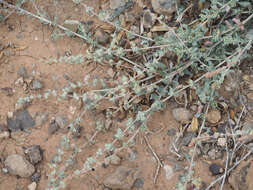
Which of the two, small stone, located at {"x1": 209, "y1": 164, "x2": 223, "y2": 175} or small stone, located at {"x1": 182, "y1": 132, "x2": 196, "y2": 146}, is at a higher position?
small stone, located at {"x1": 182, "y1": 132, "x2": 196, "y2": 146}

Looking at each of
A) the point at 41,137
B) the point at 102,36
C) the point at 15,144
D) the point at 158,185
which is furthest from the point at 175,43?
the point at 15,144

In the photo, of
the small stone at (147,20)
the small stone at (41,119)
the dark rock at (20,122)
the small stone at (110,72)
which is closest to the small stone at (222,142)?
the small stone at (110,72)

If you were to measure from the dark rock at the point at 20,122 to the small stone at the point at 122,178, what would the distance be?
87cm

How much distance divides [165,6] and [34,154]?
175 cm

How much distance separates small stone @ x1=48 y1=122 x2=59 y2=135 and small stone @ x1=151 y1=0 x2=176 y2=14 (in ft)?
4.60

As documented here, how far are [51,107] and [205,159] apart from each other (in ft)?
4.71

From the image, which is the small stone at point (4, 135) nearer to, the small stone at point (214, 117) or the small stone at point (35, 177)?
the small stone at point (35, 177)

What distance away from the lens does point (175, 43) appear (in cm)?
260

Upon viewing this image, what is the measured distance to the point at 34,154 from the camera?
279 cm

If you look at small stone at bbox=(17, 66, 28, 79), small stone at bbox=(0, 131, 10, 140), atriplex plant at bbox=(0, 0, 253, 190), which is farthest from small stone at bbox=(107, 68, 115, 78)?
small stone at bbox=(0, 131, 10, 140)

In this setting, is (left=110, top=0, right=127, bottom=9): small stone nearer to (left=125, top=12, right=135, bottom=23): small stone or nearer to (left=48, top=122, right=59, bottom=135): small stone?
(left=125, top=12, right=135, bottom=23): small stone

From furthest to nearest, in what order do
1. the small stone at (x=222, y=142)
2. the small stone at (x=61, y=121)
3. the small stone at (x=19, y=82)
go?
the small stone at (x=19, y=82)
the small stone at (x=61, y=121)
the small stone at (x=222, y=142)

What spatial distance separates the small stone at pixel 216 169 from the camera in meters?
2.63

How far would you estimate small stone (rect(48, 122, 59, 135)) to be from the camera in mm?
2883
